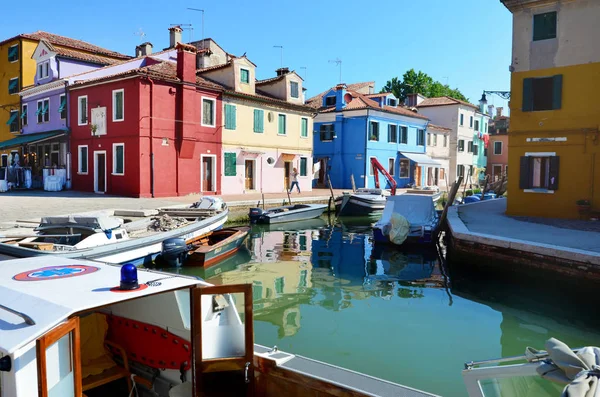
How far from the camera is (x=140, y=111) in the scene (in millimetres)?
22188

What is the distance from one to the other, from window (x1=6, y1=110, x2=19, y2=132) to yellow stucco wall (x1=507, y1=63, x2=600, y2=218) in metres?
30.1

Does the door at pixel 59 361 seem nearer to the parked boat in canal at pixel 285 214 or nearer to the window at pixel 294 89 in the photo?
the parked boat in canal at pixel 285 214

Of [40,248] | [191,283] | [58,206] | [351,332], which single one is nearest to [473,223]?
[351,332]

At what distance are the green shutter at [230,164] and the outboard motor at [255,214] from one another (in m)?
6.63

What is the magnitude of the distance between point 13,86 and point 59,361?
1391 inches

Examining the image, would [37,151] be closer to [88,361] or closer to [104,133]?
[104,133]

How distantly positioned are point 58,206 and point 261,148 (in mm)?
12850

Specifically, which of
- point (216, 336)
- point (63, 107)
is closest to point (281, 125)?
point (63, 107)

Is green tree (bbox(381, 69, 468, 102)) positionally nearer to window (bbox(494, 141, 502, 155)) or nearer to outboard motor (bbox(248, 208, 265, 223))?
window (bbox(494, 141, 502, 155))

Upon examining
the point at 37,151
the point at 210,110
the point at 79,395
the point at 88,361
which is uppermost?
the point at 210,110

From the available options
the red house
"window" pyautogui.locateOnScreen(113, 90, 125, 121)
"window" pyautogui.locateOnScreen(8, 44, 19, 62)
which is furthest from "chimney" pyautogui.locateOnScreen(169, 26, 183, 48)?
"window" pyautogui.locateOnScreen(8, 44, 19, 62)

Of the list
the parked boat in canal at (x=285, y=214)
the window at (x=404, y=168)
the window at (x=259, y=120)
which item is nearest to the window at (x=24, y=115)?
the window at (x=259, y=120)

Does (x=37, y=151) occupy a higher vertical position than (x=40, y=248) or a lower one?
higher

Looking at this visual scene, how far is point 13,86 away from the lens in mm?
32281
